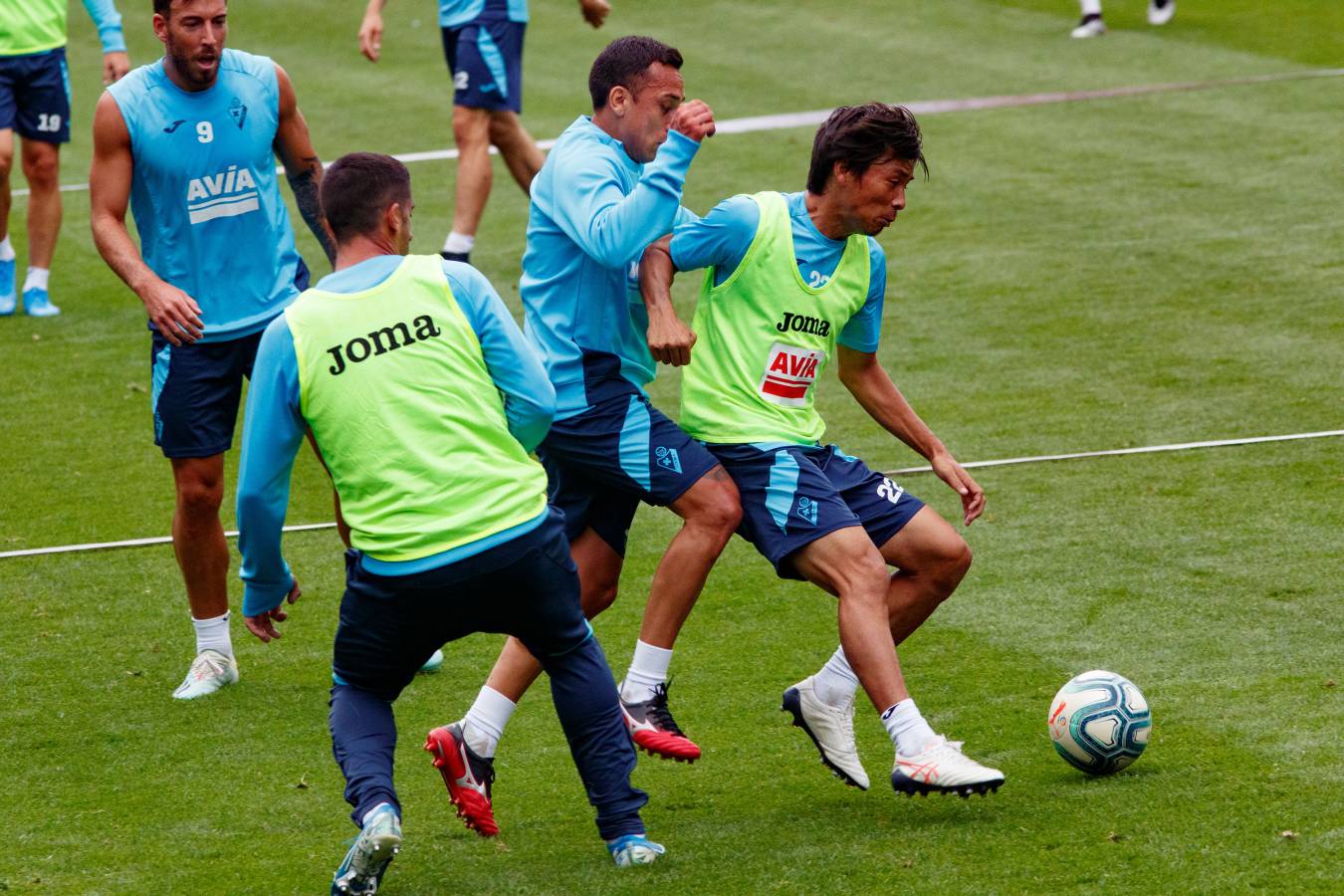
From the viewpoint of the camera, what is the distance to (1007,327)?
1023cm

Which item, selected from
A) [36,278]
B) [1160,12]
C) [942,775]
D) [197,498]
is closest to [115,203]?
[197,498]

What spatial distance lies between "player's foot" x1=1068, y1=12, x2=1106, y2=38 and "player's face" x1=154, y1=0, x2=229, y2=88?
1348 cm

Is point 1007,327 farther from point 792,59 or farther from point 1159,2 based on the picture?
point 1159,2

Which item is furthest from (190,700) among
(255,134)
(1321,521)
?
(1321,521)

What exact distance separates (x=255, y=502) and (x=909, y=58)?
1410 cm

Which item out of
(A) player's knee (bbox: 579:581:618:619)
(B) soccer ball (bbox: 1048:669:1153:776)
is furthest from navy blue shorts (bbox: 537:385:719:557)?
(B) soccer ball (bbox: 1048:669:1153:776)

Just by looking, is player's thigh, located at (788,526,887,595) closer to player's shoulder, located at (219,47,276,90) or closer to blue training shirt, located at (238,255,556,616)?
blue training shirt, located at (238,255,556,616)

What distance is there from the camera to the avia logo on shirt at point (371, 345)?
4344 mm

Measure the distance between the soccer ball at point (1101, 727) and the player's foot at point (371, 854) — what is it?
6.00 ft

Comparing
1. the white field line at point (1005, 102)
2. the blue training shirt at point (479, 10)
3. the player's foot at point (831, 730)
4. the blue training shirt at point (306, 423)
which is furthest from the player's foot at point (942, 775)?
the white field line at point (1005, 102)

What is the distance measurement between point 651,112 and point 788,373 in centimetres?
84

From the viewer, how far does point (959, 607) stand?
665 centimetres

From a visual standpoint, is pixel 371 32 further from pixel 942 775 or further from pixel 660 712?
pixel 942 775

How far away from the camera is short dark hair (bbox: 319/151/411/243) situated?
4.45 metres
